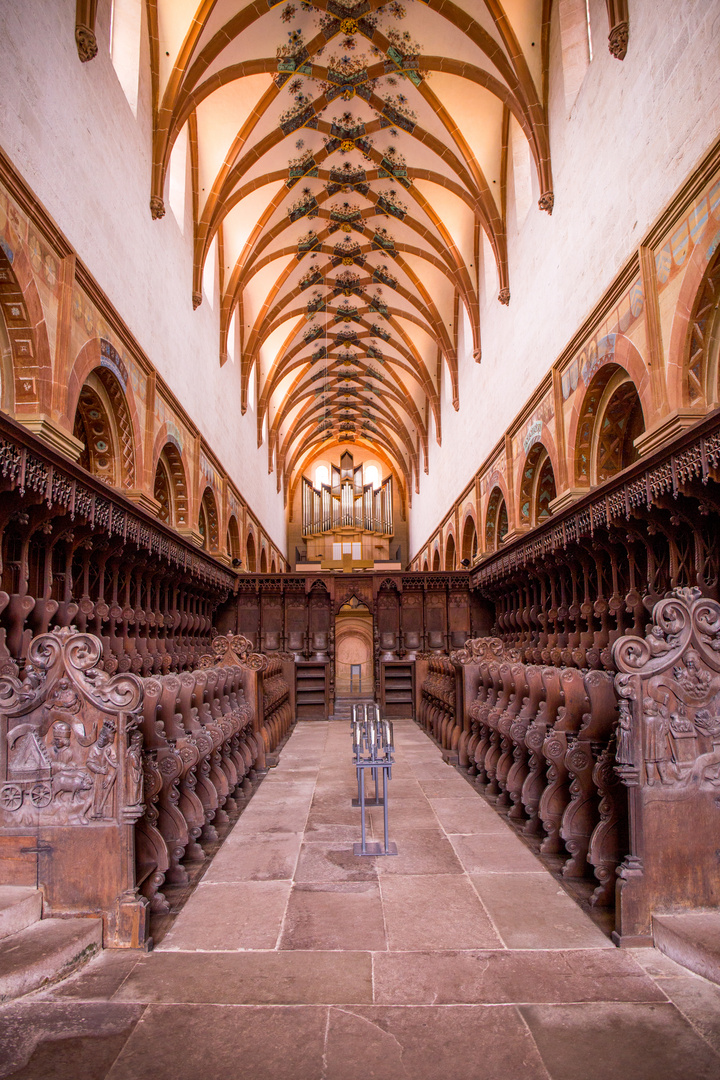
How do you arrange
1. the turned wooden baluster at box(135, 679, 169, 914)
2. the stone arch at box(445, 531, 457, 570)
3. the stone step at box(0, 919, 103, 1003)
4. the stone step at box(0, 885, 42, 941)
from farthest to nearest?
the stone arch at box(445, 531, 457, 570) < the turned wooden baluster at box(135, 679, 169, 914) < the stone step at box(0, 885, 42, 941) < the stone step at box(0, 919, 103, 1003)

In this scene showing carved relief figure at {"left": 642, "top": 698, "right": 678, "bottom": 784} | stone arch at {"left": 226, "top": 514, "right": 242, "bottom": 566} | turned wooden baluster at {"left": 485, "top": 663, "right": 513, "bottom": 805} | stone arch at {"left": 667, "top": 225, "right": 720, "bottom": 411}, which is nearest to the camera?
carved relief figure at {"left": 642, "top": 698, "right": 678, "bottom": 784}

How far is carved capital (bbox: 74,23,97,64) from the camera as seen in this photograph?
852cm

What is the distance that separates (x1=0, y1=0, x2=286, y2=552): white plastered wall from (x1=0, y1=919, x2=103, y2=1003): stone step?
697 centimetres

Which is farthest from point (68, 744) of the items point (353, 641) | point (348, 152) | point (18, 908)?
point (353, 641)

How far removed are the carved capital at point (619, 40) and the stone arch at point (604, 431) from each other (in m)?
4.11

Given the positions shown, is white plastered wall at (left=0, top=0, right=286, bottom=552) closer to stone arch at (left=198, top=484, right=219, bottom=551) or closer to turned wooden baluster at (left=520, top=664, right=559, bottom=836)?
stone arch at (left=198, top=484, right=219, bottom=551)

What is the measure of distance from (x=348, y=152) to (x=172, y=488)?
1003cm

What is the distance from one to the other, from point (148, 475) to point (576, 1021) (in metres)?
10.4

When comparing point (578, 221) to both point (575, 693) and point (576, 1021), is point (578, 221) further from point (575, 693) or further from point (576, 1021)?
point (576, 1021)

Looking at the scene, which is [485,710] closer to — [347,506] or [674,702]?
[674,702]

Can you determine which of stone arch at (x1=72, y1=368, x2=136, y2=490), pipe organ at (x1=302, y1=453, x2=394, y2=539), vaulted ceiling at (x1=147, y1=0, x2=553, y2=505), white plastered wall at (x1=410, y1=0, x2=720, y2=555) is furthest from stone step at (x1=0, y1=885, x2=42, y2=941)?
pipe organ at (x1=302, y1=453, x2=394, y2=539)

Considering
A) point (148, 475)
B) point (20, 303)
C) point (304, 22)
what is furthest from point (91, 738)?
point (304, 22)

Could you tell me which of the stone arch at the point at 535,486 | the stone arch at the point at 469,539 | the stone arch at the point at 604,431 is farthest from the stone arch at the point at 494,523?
the stone arch at the point at 604,431

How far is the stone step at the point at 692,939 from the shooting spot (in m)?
3.09
